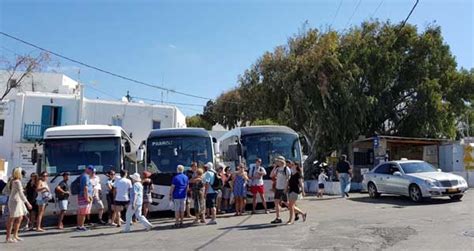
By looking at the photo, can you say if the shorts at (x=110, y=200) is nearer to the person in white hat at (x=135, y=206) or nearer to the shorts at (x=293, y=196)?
the person in white hat at (x=135, y=206)

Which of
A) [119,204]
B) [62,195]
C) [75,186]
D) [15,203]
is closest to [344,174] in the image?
[119,204]

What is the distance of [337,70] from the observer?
30.9 meters

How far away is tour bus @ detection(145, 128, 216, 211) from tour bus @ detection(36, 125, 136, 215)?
1287 mm

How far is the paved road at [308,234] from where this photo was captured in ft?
34.0

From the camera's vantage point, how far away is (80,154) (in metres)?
16.1

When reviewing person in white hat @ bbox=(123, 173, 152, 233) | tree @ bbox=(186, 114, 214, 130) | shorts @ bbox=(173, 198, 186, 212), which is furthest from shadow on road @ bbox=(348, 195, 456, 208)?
tree @ bbox=(186, 114, 214, 130)

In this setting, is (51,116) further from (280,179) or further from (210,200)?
(280,179)

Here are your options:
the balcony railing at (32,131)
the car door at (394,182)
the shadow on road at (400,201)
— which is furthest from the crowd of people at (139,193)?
the balcony railing at (32,131)

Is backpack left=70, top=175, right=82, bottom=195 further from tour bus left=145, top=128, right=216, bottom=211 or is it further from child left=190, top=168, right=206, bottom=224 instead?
child left=190, top=168, right=206, bottom=224

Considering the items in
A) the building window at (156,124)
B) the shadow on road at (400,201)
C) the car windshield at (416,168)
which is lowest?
the shadow on road at (400,201)

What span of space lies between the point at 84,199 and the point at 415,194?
1195 cm

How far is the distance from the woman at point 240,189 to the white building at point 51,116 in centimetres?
2312

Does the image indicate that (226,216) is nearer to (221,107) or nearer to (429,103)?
(429,103)

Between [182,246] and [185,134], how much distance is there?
759 cm
